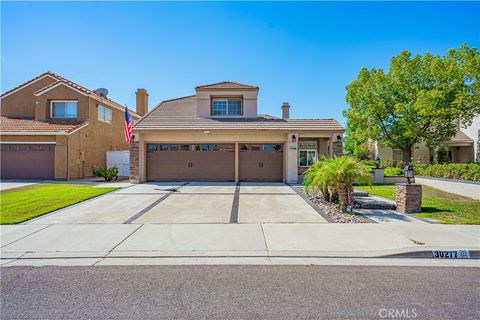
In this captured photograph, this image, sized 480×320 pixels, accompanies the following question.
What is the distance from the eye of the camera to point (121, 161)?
21.8 metres

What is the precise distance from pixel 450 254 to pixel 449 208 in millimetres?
5231

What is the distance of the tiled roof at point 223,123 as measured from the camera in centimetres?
1689

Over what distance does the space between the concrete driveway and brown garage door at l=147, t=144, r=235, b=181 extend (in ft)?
16.1

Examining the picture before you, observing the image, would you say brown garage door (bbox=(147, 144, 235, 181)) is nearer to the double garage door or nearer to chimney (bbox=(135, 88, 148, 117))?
the double garage door

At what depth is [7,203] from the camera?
9.65 metres

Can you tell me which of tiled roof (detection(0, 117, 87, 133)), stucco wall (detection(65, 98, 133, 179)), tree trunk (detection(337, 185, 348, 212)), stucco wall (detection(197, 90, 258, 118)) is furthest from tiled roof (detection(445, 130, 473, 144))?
tiled roof (detection(0, 117, 87, 133))

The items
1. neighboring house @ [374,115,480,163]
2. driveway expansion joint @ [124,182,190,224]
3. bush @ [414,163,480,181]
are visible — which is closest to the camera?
driveway expansion joint @ [124,182,190,224]

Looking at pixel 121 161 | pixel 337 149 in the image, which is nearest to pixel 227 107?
pixel 337 149

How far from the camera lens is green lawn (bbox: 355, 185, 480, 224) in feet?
25.2

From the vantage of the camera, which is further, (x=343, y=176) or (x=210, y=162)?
(x=210, y=162)

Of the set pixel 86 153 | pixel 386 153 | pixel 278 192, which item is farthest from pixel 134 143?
pixel 386 153

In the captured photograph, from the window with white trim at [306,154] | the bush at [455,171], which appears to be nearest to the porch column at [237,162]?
the window with white trim at [306,154]

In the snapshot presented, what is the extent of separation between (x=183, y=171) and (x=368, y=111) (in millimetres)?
17639

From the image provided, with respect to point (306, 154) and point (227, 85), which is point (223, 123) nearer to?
point (227, 85)
